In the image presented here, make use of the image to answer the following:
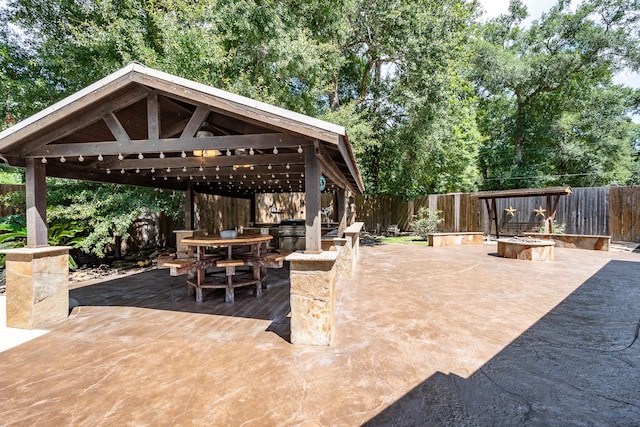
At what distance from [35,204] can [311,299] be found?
3.47 meters

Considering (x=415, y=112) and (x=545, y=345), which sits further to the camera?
(x=415, y=112)

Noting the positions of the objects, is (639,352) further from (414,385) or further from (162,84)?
(162,84)

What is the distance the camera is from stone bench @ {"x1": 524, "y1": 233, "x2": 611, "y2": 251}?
9.03m

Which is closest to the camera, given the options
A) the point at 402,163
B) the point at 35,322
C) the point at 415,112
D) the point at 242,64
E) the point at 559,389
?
the point at 559,389

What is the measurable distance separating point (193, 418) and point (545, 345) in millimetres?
3238

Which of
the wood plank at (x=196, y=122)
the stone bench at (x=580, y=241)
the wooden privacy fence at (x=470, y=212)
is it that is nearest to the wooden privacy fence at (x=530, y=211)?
the wooden privacy fence at (x=470, y=212)

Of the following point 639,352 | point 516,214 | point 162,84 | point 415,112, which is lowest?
point 639,352

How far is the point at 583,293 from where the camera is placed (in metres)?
4.66

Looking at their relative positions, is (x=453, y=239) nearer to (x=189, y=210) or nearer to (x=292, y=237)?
(x=292, y=237)

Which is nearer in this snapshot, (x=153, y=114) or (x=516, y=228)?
(x=153, y=114)

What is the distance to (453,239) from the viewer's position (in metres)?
11.0

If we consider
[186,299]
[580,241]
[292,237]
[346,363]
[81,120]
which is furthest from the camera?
[580,241]

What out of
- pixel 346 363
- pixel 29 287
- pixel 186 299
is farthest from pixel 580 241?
pixel 29 287

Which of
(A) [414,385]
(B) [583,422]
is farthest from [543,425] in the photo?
(A) [414,385]
